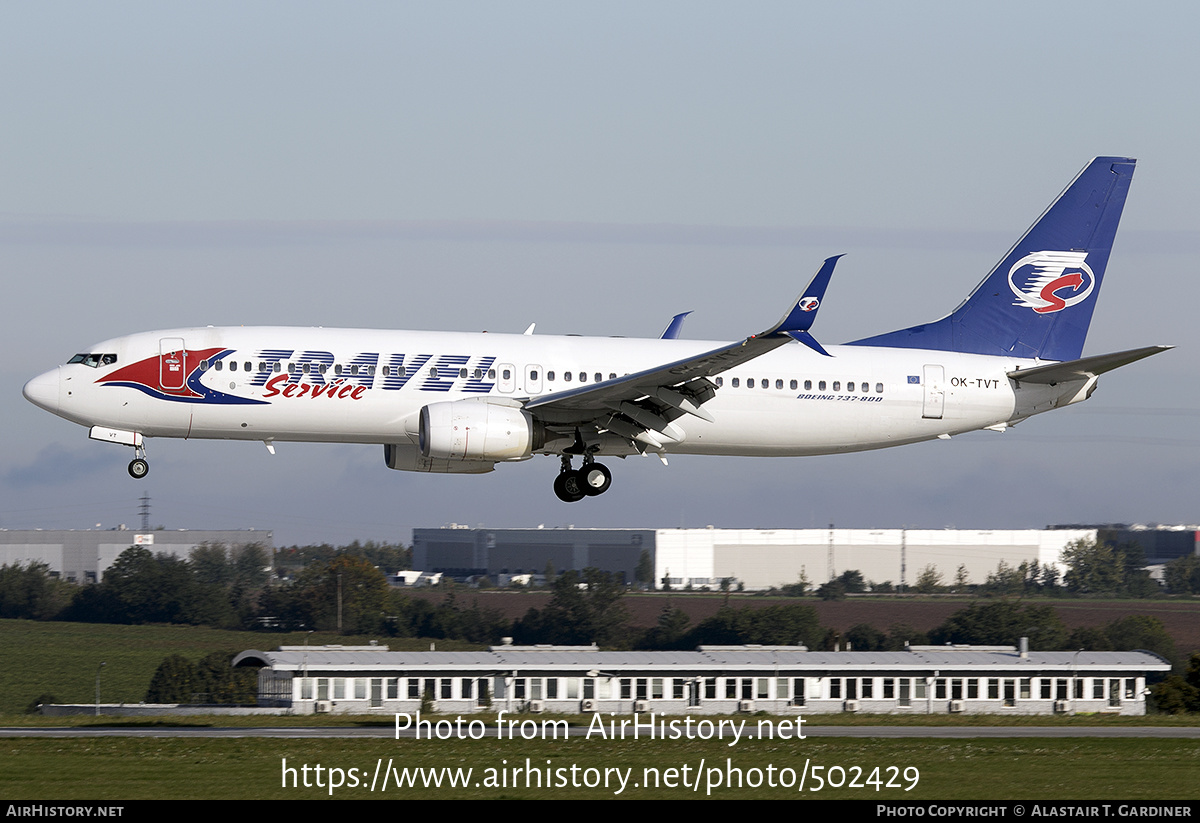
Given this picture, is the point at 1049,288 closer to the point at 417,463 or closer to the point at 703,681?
the point at 417,463

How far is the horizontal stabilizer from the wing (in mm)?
8448

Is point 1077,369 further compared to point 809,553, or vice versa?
point 809,553

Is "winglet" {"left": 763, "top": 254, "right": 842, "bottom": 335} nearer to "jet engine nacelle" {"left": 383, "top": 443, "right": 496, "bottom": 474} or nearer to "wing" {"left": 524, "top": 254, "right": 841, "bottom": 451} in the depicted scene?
"wing" {"left": 524, "top": 254, "right": 841, "bottom": 451}

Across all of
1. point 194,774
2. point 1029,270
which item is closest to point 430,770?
point 194,774

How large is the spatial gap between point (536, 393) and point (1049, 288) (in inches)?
650

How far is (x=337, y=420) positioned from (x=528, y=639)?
8248cm

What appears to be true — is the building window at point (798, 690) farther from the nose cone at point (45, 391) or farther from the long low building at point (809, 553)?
the long low building at point (809, 553)

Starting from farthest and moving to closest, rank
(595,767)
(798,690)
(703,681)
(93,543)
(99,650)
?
(93,543), (99,650), (798,690), (703,681), (595,767)

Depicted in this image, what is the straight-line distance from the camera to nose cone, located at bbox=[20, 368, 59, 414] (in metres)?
36.9

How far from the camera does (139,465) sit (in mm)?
37531

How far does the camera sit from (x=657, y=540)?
14688 centimetres

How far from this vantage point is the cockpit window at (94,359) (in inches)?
1454

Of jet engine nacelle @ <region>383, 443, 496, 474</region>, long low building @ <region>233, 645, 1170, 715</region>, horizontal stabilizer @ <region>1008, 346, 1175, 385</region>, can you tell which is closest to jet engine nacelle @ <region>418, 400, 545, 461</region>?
jet engine nacelle @ <region>383, 443, 496, 474</region>

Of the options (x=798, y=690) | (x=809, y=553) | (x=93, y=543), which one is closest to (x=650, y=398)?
(x=798, y=690)
